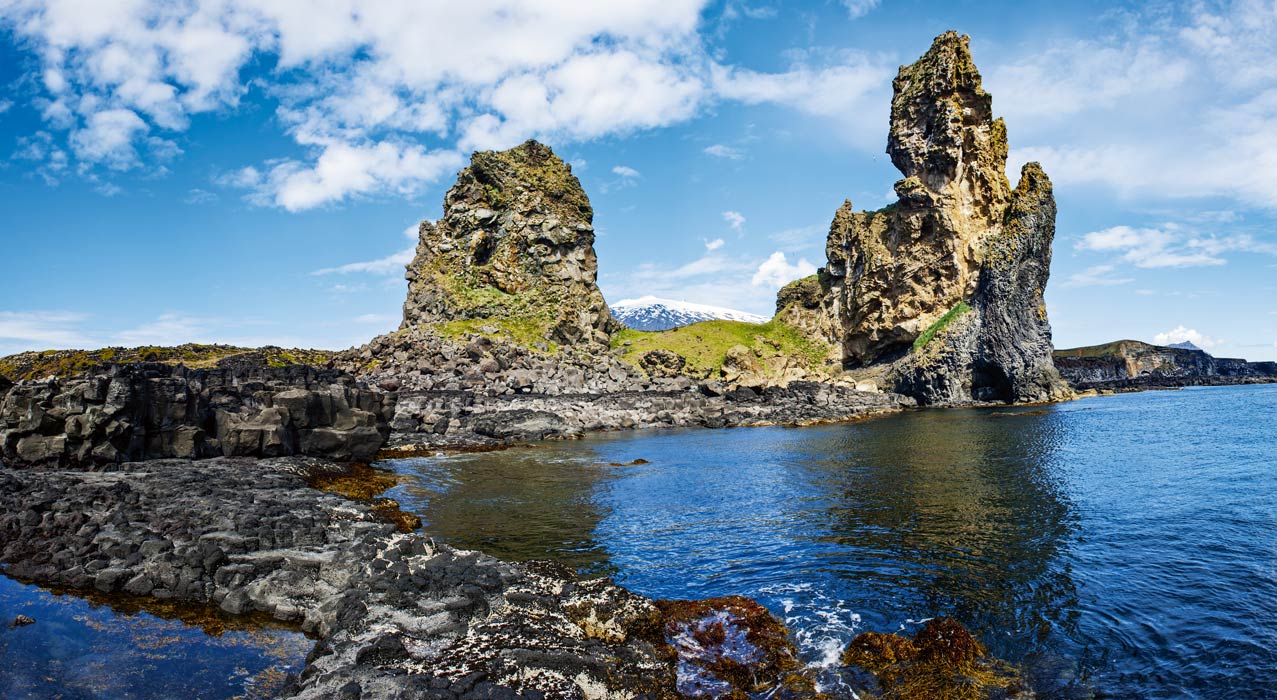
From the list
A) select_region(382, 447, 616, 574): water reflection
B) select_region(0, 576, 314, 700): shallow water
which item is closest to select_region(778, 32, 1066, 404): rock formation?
select_region(382, 447, 616, 574): water reflection

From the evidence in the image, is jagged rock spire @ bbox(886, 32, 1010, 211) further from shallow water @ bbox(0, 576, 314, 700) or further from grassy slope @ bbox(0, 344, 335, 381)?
shallow water @ bbox(0, 576, 314, 700)

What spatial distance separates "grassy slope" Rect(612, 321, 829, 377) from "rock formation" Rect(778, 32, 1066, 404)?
21.2m

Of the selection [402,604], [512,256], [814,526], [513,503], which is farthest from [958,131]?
[402,604]

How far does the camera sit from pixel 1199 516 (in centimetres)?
2191

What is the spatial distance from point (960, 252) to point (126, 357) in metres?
137

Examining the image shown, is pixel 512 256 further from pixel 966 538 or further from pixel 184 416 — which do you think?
pixel 966 538

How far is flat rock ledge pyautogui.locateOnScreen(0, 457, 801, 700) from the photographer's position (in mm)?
10144

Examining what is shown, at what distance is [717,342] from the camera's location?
420 ft

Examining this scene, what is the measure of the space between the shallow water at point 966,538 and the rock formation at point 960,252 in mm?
52390

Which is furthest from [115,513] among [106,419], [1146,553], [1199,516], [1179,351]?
[1179,351]

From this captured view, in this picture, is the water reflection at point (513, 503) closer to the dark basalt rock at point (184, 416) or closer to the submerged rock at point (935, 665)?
the dark basalt rock at point (184, 416)

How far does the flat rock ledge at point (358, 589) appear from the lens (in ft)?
33.3

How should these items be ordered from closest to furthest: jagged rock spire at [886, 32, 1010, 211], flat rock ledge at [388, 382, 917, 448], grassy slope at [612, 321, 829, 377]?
1. flat rock ledge at [388, 382, 917, 448]
2. jagged rock spire at [886, 32, 1010, 211]
3. grassy slope at [612, 321, 829, 377]

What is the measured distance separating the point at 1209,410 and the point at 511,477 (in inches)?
3048
